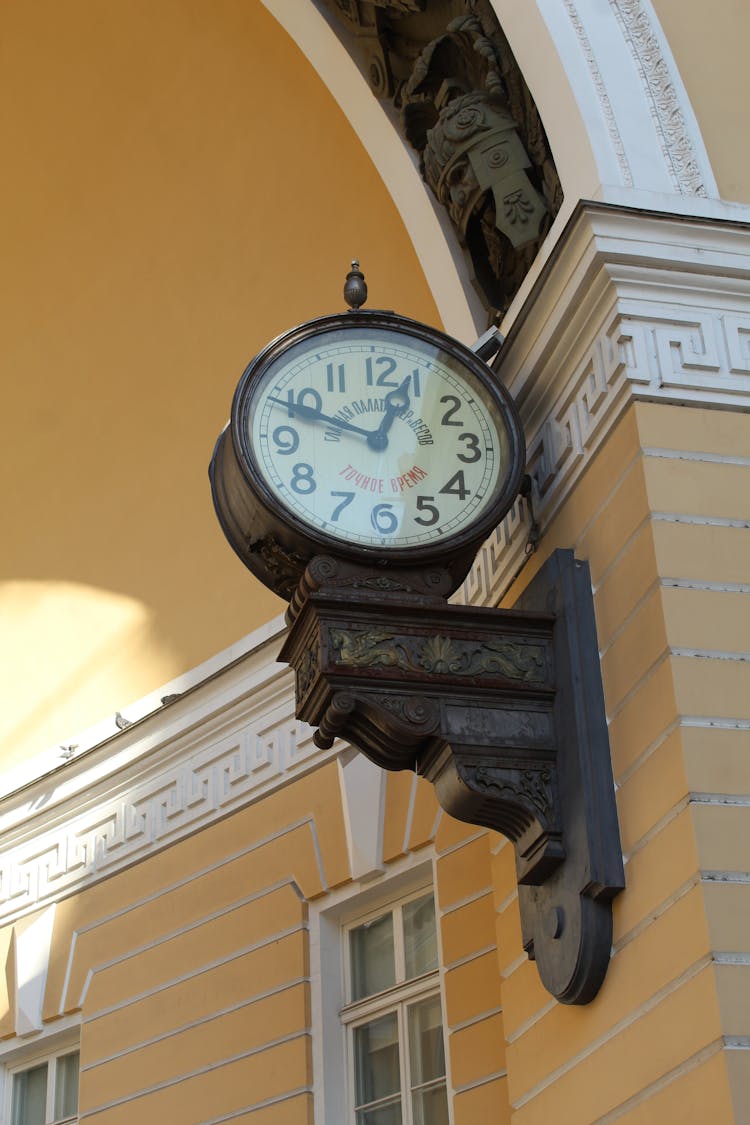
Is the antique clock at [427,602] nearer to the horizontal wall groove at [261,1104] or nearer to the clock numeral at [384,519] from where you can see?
the clock numeral at [384,519]

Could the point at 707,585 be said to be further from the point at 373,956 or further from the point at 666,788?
the point at 373,956

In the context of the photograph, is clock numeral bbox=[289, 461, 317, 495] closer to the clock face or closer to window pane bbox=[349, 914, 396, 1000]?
the clock face

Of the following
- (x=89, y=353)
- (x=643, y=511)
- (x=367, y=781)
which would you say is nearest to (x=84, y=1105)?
(x=367, y=781)

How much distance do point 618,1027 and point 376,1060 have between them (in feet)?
7.32

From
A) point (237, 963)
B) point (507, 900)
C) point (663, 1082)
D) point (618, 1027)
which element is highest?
point (237, 963)

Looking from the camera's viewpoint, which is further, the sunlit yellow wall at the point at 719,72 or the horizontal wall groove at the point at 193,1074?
the horizontal wall groove at the point at 193,1074

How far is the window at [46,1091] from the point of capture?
7195 mm

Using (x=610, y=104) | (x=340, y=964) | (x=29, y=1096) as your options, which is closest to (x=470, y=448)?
(x=610, y=104)

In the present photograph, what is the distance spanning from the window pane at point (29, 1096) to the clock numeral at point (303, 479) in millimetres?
4148

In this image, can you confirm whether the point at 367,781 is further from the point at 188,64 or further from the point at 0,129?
the point at 0,129

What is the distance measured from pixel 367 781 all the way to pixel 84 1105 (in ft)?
6.13

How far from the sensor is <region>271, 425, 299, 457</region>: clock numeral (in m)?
4.27

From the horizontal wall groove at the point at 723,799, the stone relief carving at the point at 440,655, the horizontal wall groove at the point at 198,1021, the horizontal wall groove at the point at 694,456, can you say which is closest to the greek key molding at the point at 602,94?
the horizontal wall groove at the point at 694,456

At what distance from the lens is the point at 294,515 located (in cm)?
412
